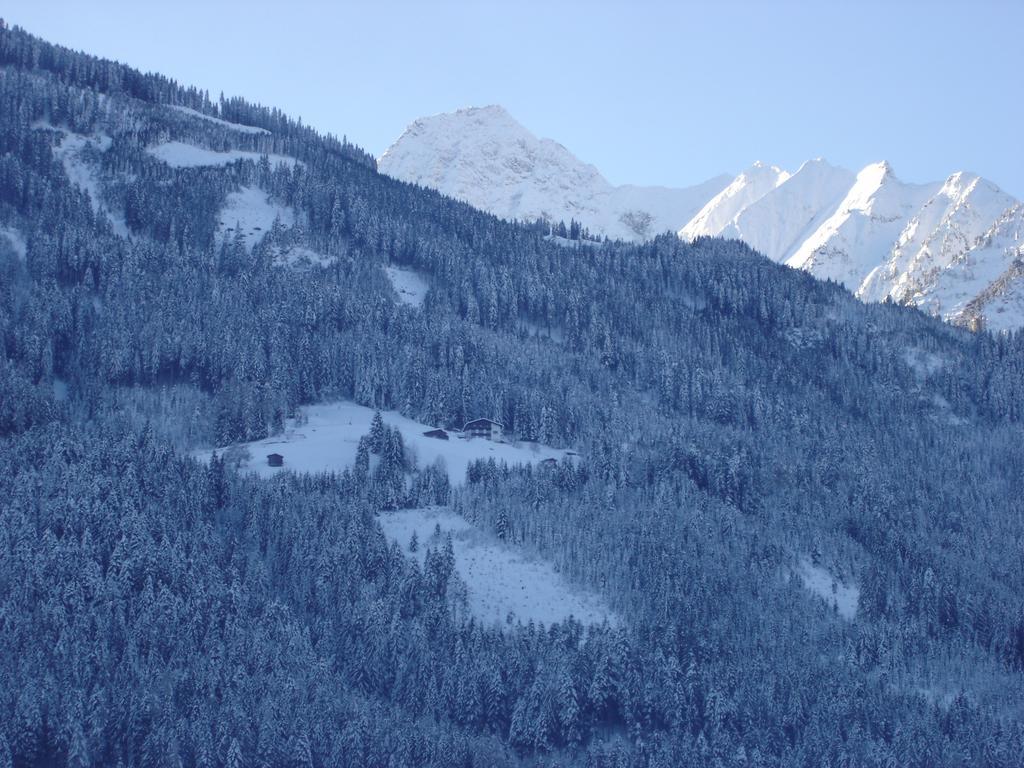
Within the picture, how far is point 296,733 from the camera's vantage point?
11375 centimetres

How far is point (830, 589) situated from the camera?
156 metres

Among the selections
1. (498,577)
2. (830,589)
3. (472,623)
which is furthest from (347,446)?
(830,589)

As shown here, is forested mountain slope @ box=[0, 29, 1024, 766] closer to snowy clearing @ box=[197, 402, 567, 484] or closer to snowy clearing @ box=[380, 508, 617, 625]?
snowy clearing @ box=[380, 508, 617, 625]

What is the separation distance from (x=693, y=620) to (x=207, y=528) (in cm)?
4929

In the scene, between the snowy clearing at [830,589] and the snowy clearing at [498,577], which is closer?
the snowy clearing at [498,577]

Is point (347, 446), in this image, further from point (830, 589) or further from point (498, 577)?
point (830, 589)

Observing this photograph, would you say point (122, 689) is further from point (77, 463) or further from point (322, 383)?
point (322, 383)

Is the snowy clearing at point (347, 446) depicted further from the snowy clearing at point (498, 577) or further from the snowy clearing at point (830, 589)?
the snowy clearing at point (830, 589)

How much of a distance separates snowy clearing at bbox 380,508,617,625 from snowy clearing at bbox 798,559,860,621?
88.4 feet

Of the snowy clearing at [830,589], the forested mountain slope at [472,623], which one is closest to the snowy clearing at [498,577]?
the forested mountain slope at [472,623]

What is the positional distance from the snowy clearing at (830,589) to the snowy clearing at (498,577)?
88.4 ft

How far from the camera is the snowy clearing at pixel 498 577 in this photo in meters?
141

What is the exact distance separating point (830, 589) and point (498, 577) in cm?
3850

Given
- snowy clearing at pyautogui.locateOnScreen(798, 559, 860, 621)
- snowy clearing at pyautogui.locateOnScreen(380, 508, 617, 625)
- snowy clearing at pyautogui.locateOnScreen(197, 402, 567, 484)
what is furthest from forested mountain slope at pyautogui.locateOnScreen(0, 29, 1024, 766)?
snowy clearing at pyautogui.locateOnScreen(197, 402, 567, 484)
